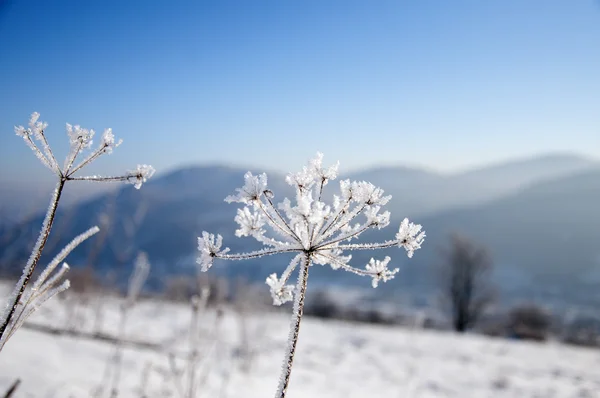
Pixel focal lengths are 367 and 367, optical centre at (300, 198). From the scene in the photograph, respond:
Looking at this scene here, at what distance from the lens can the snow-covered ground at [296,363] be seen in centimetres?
434

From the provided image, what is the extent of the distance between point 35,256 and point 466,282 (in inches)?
1248

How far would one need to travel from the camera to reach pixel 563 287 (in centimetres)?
8769

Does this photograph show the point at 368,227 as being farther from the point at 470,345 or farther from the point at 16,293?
the point at 470,345

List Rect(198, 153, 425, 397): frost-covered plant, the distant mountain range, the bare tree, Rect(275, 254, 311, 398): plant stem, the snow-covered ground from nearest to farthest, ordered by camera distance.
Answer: Rect(275, 254, 311, 398): plant stem
Rect(198, 153, 425, 397): frost-covered plant
the snow-covered ground
the bare tree
the distant mountain range

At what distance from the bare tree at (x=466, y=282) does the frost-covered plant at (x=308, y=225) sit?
30.7 m

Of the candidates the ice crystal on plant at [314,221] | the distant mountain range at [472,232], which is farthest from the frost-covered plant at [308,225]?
the distant mountain range at [472,232]

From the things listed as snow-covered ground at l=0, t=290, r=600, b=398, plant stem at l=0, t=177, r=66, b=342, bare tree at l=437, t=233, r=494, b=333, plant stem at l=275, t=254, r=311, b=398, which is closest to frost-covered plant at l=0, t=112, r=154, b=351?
plant stem at l=0, t=177, r=66, b=342

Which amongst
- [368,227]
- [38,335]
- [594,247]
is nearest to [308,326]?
[38,335]

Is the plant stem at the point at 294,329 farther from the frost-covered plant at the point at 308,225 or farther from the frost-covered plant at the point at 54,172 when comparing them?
the frost-covered plant at the point at 54,172

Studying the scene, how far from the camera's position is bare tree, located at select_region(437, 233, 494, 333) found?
28609 mm

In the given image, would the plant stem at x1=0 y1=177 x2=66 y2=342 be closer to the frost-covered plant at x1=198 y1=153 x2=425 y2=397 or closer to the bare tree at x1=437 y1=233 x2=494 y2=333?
the frost-covered plant at x1=198 y1=153 x2=425 y2=397

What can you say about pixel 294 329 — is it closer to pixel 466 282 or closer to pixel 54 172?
pixel 54 172

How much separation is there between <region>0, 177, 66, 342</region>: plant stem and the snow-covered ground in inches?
88.9

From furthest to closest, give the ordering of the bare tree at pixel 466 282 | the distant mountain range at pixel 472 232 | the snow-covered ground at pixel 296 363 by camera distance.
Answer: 1. the distant mountain range at pixel 472 232
2. the bare tree at pixel 466 282
3. the snow-covered ground at pixel 296 363
